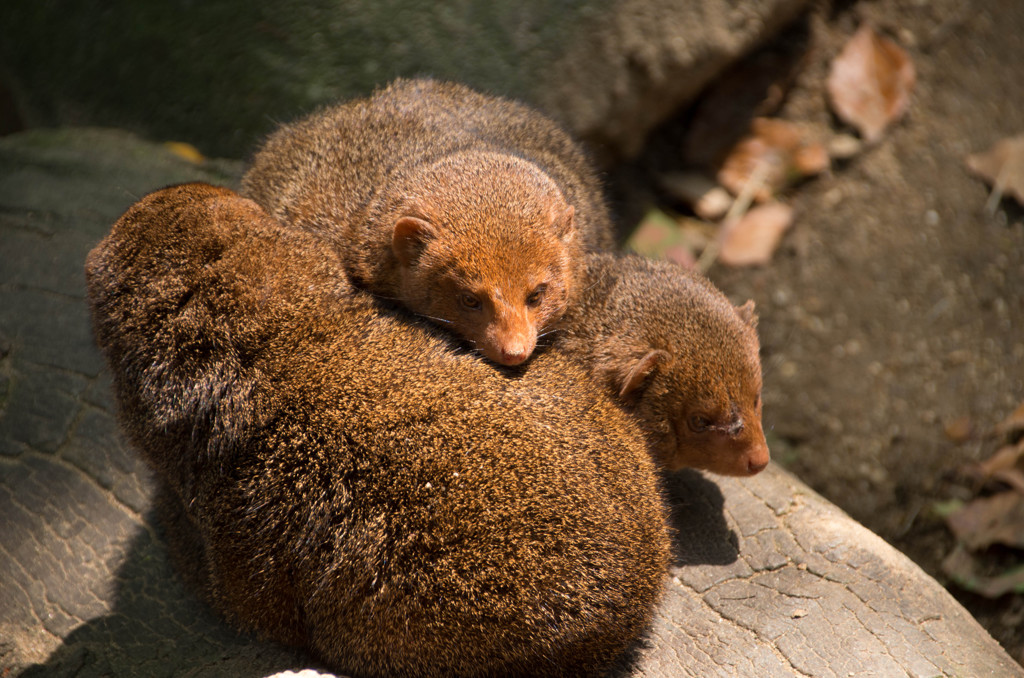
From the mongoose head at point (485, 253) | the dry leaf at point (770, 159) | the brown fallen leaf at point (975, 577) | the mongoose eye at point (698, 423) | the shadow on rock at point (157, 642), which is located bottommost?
the brown fallen leaf at point (975, 577)

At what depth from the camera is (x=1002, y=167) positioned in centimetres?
611

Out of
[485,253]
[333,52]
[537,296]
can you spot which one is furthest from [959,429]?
[333,52]

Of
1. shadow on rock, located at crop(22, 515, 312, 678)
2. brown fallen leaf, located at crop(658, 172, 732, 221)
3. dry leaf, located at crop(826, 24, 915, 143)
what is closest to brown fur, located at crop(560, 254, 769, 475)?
shadow on rock, located at crop(22, 515, 312, 678)

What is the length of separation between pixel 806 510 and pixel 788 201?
10.8ft

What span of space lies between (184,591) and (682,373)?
212 centimetres

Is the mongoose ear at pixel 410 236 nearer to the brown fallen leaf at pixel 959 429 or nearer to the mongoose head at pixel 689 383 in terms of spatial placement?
the mongoose head at pixel 689 383

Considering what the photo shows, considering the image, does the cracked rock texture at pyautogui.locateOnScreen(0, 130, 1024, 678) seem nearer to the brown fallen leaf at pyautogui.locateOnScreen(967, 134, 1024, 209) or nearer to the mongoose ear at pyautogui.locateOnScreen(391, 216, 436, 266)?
the mongoose ear at pyautogui.locateOnScreen(391, 216, 436, 266)

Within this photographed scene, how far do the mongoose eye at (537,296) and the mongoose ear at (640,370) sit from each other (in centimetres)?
43

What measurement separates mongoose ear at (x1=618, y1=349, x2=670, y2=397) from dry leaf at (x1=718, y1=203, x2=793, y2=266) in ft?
10.4

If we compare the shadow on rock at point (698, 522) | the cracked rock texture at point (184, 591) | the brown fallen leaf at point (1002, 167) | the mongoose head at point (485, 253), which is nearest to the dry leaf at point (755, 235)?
the brown fallen leaf at point (1002, 167)

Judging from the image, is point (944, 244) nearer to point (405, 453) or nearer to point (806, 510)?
point (806, 510)

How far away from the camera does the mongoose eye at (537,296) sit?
11.4ft

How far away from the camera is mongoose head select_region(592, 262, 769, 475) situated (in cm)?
344

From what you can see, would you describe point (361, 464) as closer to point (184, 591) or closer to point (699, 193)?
point (184, 591)
